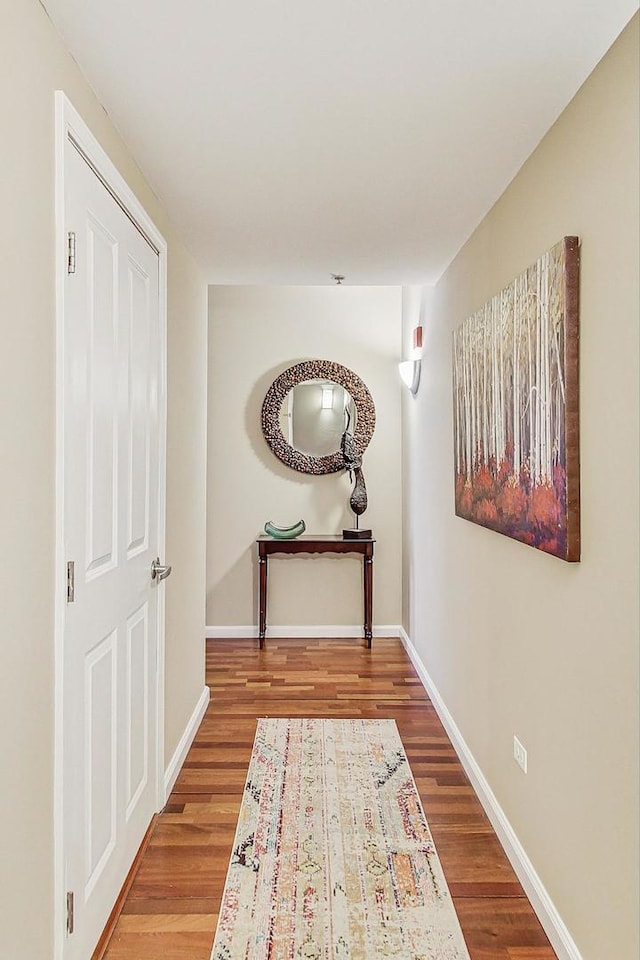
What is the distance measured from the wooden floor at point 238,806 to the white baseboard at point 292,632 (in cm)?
49

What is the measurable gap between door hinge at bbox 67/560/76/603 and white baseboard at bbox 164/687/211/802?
1444mm

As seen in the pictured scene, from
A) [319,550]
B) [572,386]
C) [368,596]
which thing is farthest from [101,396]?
[368,596]

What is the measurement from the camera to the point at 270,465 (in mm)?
5516

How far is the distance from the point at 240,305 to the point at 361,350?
992 mm

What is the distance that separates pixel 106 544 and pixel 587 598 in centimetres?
132

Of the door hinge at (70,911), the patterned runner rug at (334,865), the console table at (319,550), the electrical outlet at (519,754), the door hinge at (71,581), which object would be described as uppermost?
the door hinge at (71,581)

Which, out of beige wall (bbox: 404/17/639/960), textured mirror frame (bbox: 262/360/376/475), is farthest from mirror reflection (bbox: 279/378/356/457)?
beige wall (bbox: 404/17/639/960)

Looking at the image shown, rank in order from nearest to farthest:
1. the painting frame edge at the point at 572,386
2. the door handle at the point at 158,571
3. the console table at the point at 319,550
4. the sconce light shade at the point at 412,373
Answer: the painting frame edge at the point at 572,386
the door handle at the point at 158,571
the sconce light shade at the point at 412,373
the console table at the point at 319,550

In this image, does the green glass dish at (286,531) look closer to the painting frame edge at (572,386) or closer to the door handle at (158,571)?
the door handle at (158,571)

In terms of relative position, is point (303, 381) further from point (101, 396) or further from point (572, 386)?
point (572, 386)

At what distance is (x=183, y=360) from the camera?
325 centimetres

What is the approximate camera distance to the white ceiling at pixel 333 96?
1.58m

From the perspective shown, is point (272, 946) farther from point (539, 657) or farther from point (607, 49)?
point (607, 49)

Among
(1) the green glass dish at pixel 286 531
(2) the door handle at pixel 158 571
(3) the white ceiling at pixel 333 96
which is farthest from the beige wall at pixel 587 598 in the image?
(1) the green glass dish at pixel 286 531
